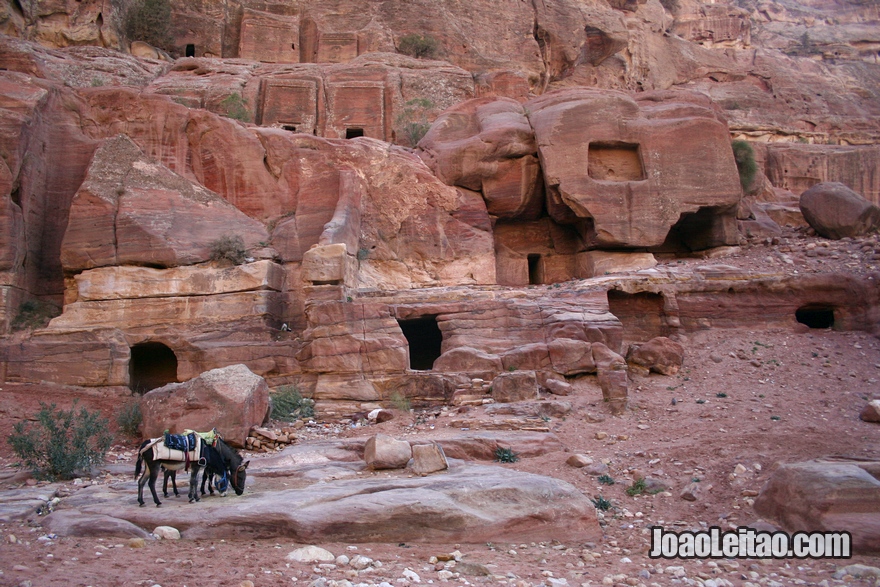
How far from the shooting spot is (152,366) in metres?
17.3

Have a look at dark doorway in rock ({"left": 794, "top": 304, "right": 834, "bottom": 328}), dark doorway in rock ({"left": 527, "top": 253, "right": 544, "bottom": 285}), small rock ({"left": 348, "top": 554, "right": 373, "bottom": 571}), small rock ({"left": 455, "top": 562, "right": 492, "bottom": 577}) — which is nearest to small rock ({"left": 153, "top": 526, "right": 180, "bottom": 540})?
small rock ({"left": 348, "top": 554, "right": 373, "bottom": 571})

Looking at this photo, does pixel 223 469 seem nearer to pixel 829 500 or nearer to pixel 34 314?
pixel 829 500

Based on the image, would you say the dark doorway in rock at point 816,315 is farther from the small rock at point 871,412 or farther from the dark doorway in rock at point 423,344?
the dark doorway in rock at point 423,344

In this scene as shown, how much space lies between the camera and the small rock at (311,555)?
7.10 meters

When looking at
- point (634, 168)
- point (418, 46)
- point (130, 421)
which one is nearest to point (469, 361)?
point (130, 421)

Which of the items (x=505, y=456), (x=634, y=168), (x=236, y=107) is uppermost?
(x=236, y=107)

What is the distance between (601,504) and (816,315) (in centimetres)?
1245

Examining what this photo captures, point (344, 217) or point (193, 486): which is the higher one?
point (344, 217)

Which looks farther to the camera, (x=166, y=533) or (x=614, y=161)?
(x=614, y=161)

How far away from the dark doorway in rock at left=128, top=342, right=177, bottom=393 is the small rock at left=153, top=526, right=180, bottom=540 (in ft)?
32.0

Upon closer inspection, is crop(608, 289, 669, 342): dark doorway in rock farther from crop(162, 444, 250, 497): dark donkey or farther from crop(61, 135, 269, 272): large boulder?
crop(162, 444, 250, 497): dark donkey

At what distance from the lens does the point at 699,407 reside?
43.4 feet

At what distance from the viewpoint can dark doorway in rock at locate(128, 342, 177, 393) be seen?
666 inches

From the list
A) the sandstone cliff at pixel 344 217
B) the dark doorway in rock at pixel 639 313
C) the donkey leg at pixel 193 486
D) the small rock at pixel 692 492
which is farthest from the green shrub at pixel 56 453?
the dark doorway in rock at pixel 639 313
